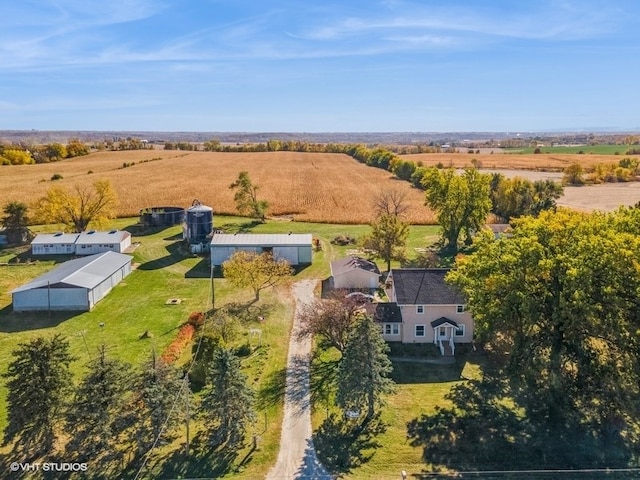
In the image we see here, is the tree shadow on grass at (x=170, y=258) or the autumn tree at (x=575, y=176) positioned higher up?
the autumn tree at (x=575, y=176)

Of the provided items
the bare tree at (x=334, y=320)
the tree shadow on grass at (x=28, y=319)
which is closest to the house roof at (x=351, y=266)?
the bare tree at (x=334, y=320)

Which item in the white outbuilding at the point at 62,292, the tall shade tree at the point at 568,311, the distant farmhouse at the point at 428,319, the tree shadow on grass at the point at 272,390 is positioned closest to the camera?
the tall shade tree at the point at 568,311

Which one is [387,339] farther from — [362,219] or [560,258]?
[362,219]

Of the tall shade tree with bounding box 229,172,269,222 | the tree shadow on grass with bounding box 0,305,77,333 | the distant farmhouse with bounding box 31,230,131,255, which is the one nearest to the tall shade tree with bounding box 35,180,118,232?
the distant farmhouse with bounding box 31,230,131,255

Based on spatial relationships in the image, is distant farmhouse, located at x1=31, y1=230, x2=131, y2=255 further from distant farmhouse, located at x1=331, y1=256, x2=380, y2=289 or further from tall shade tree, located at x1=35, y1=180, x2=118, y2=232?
distant farmhouse, located at x1=331, y1=256, x2=380, y2=289

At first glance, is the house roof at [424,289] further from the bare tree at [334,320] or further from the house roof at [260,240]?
the house roof at [260,240]
